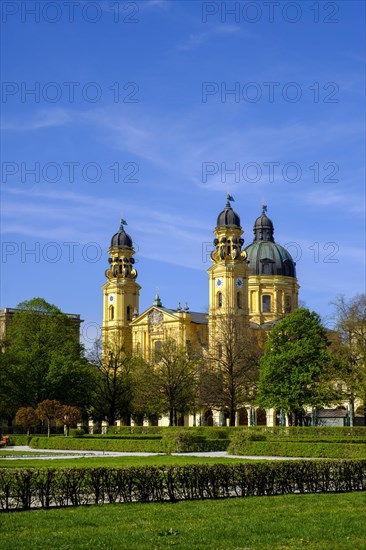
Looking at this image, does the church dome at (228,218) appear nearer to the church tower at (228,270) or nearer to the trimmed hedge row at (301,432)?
the church tower at (228,270)

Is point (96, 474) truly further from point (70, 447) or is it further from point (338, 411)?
point (338, 411)

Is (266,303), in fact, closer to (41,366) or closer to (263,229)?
(263,229)

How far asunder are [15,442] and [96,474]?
40.0 metres

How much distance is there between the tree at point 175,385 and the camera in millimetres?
73625

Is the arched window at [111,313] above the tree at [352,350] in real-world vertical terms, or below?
above

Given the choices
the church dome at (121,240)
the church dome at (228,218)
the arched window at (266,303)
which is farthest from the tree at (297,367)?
the church dome at (121,240)

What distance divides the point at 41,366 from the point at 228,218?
151 ft

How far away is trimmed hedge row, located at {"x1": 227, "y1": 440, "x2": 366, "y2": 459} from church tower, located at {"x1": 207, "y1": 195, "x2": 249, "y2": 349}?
201 feet

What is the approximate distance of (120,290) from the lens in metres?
119

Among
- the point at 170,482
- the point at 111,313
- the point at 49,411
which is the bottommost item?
the point at 170,482

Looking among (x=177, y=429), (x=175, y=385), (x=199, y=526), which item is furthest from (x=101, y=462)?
(x=175, y=385)

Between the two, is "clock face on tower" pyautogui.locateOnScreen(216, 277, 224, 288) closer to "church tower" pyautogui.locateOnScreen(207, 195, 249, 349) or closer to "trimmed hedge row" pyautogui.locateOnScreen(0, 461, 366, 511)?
"church tower" pyautogui.locateOnScreen(207, 195, 249, 349)

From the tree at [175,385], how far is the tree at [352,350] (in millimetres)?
16006

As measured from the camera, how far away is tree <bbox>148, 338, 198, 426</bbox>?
73.6 meters
